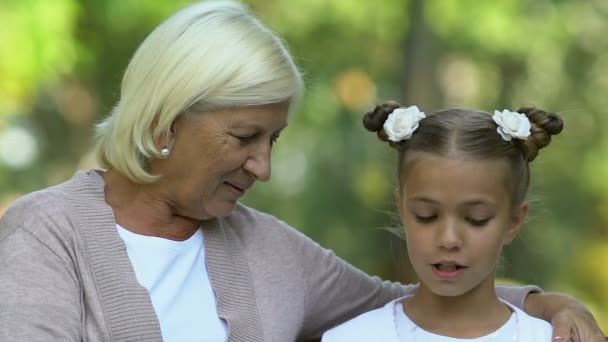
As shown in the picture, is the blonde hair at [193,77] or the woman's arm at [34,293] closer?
the woman's arm at [34,293]

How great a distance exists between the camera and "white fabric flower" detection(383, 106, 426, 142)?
264 centimetres

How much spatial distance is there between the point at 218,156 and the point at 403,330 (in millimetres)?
605

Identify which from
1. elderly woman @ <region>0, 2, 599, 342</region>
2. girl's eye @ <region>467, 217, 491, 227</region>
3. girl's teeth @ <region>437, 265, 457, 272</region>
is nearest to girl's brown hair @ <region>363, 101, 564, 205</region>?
girl's eye @ <region>467, 217, 491, 227</region>

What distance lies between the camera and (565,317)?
2.63 m

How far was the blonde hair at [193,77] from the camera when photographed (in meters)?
2.63

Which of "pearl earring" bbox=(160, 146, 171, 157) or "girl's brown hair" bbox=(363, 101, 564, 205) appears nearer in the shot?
"girl's brown hair" bbox=(363, 101, 564, 205)

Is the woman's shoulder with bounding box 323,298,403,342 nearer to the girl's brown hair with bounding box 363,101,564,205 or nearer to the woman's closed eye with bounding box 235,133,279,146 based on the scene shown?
the girl's brown hair with bounding box 363,101,564,205

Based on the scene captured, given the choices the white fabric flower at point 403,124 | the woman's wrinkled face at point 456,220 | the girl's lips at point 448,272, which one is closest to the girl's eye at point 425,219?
the woman's wrinkled face at point 456,220

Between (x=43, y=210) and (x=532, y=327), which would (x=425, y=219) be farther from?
(x=43, y=210)

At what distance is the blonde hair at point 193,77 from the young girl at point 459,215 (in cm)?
32

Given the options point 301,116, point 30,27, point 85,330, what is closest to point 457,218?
point 85,330

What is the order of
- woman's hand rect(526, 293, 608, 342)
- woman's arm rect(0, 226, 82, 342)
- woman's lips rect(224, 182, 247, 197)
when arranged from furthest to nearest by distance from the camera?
1. woman's lips rect(224, 182, 247, 197)
2. woman's hand rect(526, 293, 608, 342)
3. woman's arm rect(0, 226, 82, 342)

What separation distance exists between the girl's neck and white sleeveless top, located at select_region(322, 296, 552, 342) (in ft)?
0.05

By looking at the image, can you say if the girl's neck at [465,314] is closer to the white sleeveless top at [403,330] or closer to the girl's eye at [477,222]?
the white sleeveless top at [403,330]
